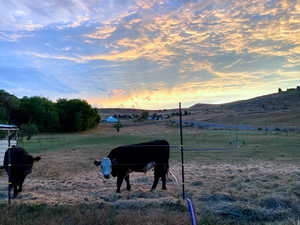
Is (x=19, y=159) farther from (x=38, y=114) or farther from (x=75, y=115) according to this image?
(x=75, y=115)

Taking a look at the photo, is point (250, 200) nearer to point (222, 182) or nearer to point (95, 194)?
point (222, 182)

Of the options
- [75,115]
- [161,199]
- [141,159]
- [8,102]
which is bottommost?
[161,199]

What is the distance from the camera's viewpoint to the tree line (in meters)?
60.4

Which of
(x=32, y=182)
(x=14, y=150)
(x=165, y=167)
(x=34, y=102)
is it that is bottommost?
(x=32, y=182)

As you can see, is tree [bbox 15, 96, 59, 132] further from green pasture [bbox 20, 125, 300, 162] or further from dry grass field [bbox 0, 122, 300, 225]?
dry grass field [bbox 0, 122, 300, 225]

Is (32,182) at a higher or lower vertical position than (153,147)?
lower

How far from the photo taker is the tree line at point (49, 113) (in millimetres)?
60384

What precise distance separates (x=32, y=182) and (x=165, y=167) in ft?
20.2

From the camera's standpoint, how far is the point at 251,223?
612cm

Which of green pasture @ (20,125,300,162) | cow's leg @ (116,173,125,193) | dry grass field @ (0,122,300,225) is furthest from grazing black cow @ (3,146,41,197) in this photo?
green pasture @ (20,125,300,162)

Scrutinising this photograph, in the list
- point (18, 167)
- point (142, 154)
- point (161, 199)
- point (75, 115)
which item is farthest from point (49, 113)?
point (161, 199)

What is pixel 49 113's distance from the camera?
61.2 m

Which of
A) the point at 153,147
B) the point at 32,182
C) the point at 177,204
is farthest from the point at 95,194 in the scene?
the point at 32,182

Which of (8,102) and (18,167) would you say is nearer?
(18,167)
